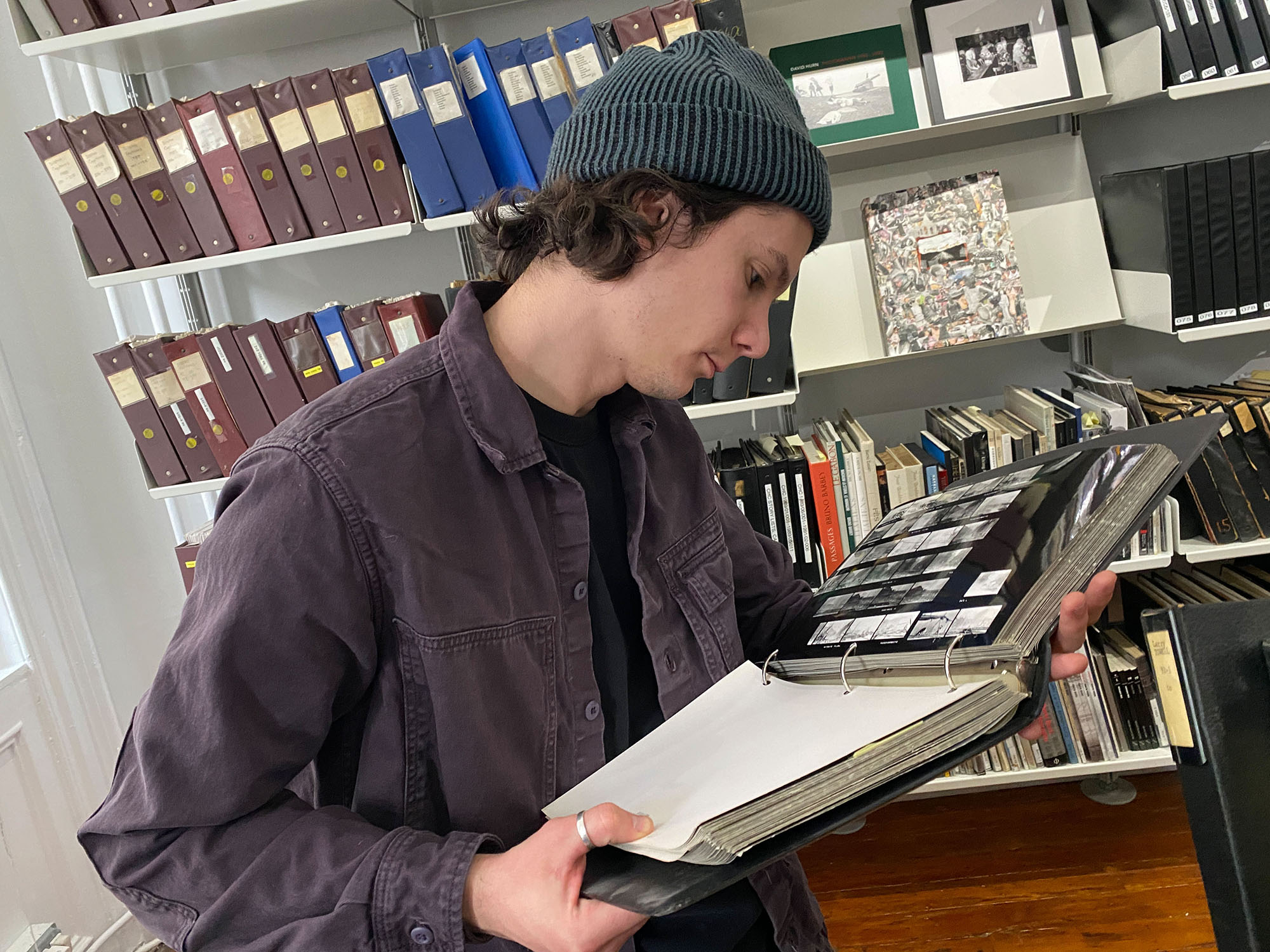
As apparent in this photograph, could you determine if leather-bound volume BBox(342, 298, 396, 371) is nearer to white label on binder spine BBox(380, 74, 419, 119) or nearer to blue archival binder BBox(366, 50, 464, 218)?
blue archival binder BBox(366, 50, 464, 218)

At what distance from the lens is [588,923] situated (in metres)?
0.57

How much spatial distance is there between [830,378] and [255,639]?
1783 millimetres

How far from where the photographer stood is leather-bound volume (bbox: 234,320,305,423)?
6.12 feet

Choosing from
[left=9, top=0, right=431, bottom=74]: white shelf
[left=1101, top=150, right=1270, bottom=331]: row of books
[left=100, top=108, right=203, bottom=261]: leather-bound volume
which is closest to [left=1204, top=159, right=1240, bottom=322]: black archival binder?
[left=1101, top=150, right=1270, bottom=331]: row of books

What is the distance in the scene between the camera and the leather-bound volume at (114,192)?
1.81 m

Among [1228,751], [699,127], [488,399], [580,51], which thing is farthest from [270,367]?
[1228,751]

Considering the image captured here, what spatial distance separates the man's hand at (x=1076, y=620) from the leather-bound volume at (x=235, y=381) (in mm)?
1590

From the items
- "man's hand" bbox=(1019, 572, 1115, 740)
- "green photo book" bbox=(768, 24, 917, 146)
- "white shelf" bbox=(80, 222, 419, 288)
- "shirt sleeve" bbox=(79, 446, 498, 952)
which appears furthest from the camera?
"green photo book" bbox=(768, 24, 917, 146)

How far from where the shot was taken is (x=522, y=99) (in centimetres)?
177

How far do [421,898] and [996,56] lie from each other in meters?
1.96

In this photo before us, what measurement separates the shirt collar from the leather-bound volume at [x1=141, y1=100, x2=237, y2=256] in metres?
1.28

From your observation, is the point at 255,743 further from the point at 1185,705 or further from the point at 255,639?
the point at 1185,705

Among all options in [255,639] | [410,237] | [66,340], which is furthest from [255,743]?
[66,340]

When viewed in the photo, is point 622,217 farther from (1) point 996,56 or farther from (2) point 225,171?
(1) point 996,56
